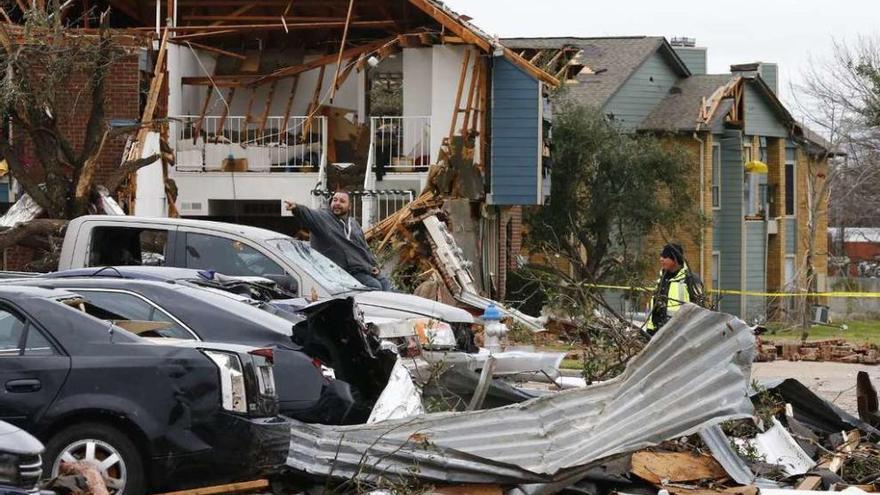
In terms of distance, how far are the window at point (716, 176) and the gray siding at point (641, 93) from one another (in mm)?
2210

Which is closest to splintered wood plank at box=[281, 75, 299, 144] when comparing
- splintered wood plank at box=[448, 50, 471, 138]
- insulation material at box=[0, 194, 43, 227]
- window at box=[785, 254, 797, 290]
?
splintered wood plank at box=[448, 50, 471, 138]

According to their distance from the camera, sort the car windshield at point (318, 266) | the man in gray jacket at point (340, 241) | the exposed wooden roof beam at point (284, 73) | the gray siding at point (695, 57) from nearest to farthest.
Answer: the car windshield at point (318, 266), the man in gray jacket at point (340, 241), the exposed wooden roof beam at point (284, 73), the gray siding at point (695, 57)

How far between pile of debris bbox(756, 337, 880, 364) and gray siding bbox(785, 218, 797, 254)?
85.7 feet

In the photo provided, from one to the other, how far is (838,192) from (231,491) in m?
65.2

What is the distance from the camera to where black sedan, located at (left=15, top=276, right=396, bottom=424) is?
1063 cm

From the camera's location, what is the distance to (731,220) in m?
46.2

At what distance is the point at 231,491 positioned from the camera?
8.91 meters

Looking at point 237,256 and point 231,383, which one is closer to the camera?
point 231,383

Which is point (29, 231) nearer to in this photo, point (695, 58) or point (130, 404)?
point (130, 404)

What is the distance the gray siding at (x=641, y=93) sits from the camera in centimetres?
4397

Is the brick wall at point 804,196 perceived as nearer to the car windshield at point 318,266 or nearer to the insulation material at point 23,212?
the insulation material at point 23,212

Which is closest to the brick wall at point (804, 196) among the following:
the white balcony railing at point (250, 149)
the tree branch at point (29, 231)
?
the white balcony railing at point (250, 149)

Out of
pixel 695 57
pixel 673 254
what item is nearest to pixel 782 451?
pixel 673 254

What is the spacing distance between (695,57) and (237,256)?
1577 inches
